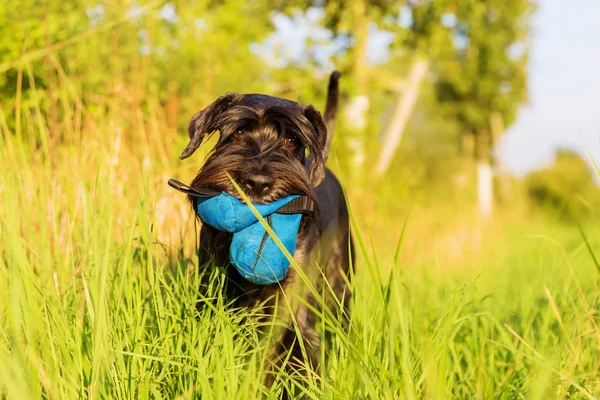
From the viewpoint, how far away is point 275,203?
2.63 m

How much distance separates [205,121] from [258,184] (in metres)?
0.74

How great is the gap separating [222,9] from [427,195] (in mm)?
6224

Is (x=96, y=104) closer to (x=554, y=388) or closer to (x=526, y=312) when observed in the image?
(x=526, y=312)

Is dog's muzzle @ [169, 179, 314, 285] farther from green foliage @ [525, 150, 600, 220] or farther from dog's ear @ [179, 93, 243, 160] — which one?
green foliage @ [525, 150, 600, 220]

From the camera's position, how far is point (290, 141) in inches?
129

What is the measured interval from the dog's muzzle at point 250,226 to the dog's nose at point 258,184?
73 mm

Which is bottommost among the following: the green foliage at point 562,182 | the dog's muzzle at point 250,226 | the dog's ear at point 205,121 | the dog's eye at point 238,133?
the green foliage at point 562,182

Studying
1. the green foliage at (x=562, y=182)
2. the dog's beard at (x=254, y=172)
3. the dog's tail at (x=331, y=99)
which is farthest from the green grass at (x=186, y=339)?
the green foliage at (x=562, y=182)

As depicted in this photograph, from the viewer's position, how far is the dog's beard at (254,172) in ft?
8.71

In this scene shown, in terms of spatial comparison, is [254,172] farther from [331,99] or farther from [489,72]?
[489,72]

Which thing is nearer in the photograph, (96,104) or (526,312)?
(526,312)

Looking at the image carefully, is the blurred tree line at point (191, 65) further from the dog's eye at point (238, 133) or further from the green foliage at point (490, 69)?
the green foliage at point (490, 69)

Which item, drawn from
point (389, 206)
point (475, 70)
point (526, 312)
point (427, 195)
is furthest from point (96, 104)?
point (475, 70)

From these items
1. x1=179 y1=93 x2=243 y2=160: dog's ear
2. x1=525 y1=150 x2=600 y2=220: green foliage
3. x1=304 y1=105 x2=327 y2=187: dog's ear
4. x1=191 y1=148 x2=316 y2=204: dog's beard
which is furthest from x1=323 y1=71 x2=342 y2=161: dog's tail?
x1=525 y1=150 x2=600 y2=220: green foliage
